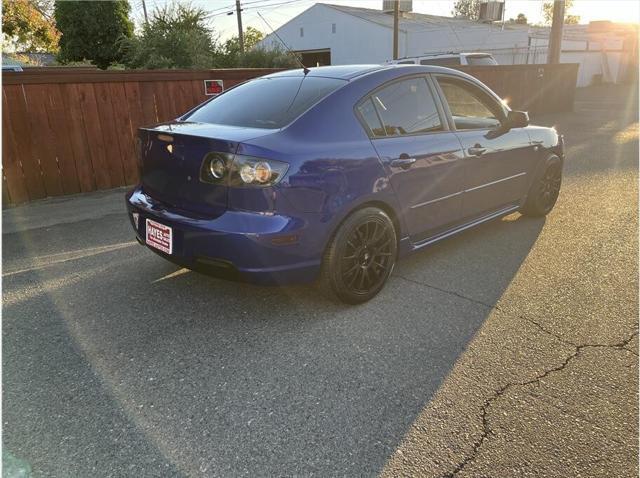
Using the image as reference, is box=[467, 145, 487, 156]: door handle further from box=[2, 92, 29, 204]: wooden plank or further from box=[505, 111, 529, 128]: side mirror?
box=[2, 92, 29, 204]: wooden plank

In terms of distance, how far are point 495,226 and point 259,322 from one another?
3085 millimetres

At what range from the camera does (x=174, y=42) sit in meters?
16.7

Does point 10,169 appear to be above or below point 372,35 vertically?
below

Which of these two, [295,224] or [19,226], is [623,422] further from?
[19,226]

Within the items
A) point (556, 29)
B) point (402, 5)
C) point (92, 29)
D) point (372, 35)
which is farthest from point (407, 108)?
point (372, 35)

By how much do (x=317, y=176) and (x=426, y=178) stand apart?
1.07 m

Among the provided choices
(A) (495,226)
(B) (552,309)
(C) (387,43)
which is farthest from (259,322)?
(C) (387,43)

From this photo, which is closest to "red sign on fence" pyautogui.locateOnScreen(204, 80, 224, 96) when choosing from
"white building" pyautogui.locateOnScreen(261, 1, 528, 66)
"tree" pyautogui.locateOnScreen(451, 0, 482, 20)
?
"white building" pyautogui.locateOnScreen(261, 1, 528, 66)

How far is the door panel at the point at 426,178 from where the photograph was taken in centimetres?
→ 326

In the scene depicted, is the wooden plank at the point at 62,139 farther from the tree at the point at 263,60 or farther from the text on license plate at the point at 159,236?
the tree at the point at 263,60

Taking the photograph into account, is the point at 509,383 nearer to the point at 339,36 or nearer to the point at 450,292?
the point at 450,292

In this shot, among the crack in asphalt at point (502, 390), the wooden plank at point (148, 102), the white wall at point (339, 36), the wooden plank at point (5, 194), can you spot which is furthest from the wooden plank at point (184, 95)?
the white wall at point (339, 36)

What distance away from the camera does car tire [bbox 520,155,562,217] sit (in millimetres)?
4891

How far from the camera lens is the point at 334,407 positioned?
229 cm
